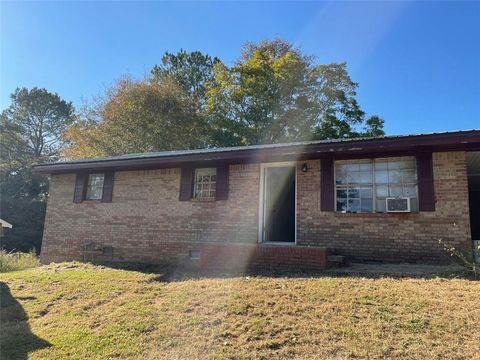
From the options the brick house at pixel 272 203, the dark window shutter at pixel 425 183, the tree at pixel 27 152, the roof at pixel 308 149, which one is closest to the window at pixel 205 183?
the brick house at pixel 272 203

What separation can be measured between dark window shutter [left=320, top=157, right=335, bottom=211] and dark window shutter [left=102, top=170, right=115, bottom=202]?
6.44m

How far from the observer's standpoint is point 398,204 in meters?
8.27

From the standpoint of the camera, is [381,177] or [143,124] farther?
[143,124]

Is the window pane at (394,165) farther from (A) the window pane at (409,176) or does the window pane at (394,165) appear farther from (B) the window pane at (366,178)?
(B) the window pane at (366,178)

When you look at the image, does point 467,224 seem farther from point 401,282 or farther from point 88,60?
point 88,60

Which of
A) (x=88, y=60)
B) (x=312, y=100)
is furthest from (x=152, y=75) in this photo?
(x=88, y=60)

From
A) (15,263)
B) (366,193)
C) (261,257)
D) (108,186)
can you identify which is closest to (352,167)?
(366,193)

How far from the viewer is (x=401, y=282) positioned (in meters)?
6.30

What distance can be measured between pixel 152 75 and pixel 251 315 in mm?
28649

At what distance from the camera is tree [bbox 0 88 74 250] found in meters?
29.9

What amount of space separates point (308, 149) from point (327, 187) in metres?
1.04

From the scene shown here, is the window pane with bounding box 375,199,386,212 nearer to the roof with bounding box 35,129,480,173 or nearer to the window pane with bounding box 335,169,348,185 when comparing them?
the window pane with bounding box 335,169,348,185

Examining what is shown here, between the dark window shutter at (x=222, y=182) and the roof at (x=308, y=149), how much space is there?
393mm

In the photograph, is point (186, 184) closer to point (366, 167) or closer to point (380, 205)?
point (366, 167)
